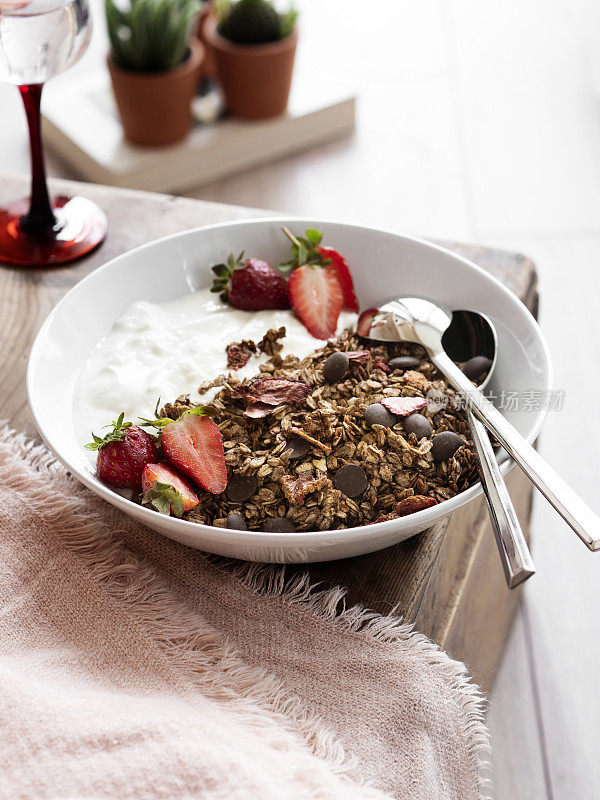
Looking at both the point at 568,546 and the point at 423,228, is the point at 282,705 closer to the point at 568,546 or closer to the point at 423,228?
the point at 568,546

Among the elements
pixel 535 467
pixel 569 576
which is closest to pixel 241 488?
pixel 535 467

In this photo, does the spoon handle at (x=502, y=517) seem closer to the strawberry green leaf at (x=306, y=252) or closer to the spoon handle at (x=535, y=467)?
the spoon handle at (x=535, y=467)

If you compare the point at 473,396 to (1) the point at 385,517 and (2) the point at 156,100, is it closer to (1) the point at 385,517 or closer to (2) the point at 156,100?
(1) the point at 385,517

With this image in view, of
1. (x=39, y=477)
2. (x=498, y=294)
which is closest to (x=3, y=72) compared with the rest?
(x=39, y=477)

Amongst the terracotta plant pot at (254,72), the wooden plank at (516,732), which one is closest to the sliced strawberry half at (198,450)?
the wooden plank at (516,732)

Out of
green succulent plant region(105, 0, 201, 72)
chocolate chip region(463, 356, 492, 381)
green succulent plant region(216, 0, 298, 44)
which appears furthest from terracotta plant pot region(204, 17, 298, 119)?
chocolate chip region(463, 356, 492, 381)
